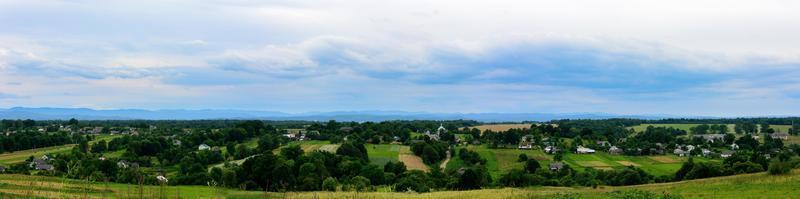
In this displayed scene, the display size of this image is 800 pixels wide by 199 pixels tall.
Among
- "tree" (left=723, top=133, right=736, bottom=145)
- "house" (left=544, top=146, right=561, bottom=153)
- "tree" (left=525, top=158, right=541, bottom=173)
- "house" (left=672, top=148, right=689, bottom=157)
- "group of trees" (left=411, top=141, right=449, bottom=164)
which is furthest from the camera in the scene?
"tree" (left=723, top=133, right=736, bottom=145)

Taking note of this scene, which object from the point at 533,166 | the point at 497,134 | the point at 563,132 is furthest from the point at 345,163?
the point at 563,132

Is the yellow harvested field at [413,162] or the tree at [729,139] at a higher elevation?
the tree at [729,139]

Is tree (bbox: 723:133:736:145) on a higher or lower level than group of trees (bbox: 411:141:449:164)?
higher

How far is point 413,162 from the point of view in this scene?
248ft

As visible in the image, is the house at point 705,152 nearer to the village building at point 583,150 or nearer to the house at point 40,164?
the village building at point 583,150

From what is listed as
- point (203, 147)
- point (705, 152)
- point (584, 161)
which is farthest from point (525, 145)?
point (203, 147)

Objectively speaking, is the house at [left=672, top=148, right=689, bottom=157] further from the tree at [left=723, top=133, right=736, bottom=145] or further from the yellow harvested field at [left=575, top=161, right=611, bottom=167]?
the yellow harvested field at [left=575, top=161, right=611, bottom=167]

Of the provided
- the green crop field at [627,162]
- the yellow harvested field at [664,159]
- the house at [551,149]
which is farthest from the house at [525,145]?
the yellow harvested field at [664,159]

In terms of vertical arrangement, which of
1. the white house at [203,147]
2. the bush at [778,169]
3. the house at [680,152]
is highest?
the bush at [778,169]

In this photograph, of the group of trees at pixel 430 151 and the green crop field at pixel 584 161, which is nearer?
the green crop field at pixel 584 161

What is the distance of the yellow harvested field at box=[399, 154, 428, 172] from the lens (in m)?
70.2

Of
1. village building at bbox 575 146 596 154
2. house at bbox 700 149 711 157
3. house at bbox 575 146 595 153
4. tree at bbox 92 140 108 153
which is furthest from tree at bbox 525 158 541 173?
tree at bbox 92 140 108 153

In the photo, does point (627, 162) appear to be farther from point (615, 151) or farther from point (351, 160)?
point (351, 160)

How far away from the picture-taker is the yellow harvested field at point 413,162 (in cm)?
7024
